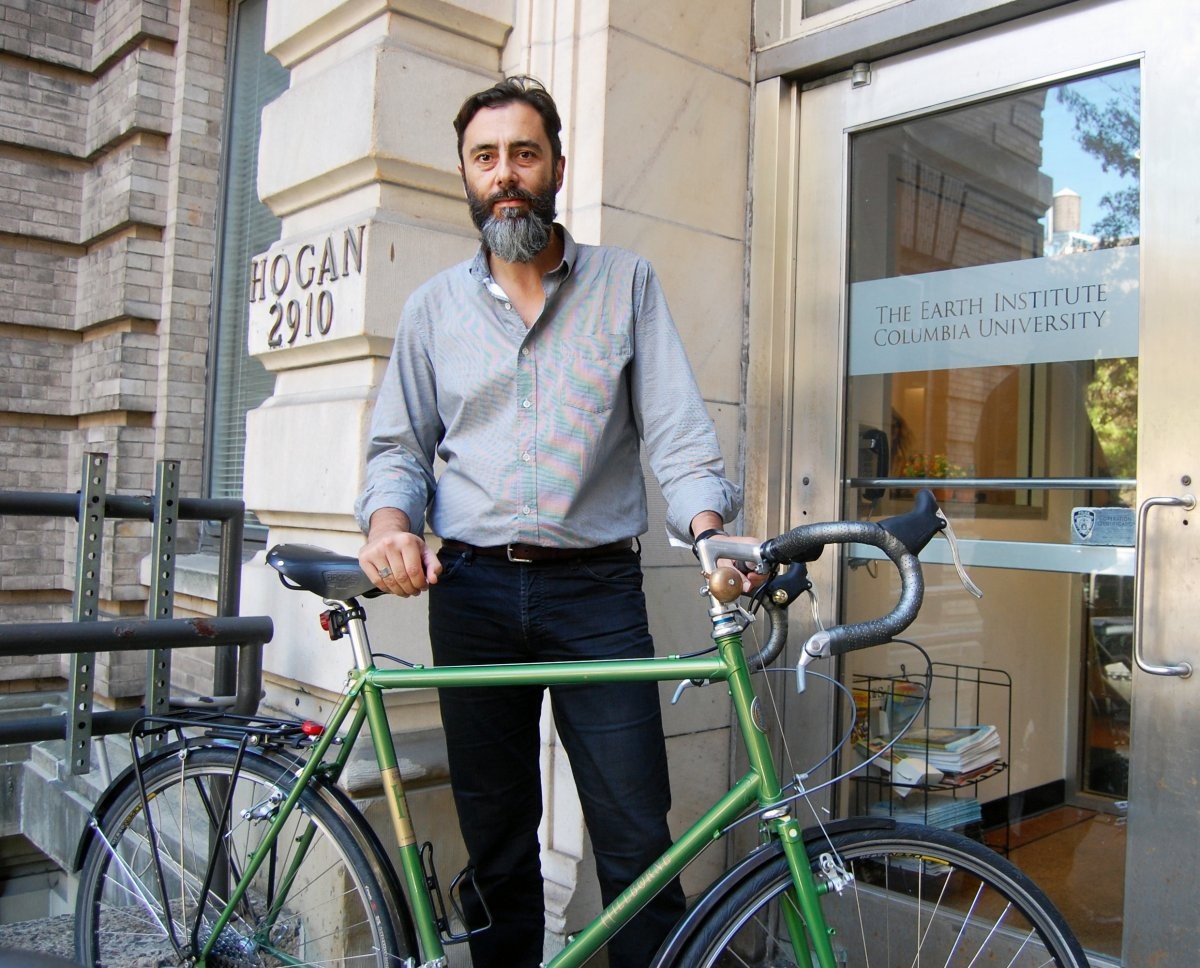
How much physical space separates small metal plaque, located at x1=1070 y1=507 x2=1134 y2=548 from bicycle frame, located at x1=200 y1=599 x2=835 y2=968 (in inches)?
50.7

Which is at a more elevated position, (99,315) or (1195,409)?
(99,315)

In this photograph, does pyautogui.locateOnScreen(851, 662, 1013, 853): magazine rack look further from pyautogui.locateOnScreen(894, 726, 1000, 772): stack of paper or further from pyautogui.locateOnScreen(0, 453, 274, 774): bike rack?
pyautogui.locateOnScreen(0, 453, 274, 774): bike rack

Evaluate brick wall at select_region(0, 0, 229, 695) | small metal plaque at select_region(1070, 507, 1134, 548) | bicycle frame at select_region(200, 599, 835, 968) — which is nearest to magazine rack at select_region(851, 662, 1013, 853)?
small metal plaque at select_region(1070, 507, 1134, 548)

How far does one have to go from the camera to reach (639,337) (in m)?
2.35

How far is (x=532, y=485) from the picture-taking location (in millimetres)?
2287

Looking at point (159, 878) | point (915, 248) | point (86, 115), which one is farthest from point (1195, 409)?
point (86, 115)

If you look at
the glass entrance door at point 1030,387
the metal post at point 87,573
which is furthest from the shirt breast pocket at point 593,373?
the metal post at point 87,573

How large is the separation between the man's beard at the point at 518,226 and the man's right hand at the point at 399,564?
0.63 meters

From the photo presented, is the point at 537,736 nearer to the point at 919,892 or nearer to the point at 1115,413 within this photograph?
the point at 919,892

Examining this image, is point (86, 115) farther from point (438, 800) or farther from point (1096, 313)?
point (1096, 313)

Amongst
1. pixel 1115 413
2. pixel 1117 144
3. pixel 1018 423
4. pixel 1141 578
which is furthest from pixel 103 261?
pixel 1141 578

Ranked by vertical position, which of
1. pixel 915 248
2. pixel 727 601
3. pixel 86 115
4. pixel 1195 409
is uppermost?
pixel 86 115

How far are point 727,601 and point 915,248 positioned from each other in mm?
1769

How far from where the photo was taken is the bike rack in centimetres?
259
